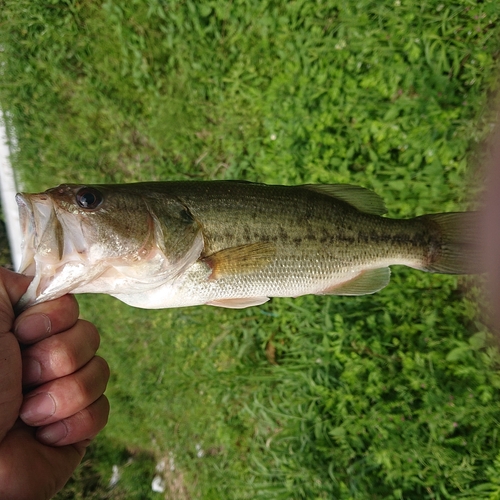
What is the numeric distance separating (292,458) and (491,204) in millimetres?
2469

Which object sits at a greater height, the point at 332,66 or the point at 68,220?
the point at 332,66

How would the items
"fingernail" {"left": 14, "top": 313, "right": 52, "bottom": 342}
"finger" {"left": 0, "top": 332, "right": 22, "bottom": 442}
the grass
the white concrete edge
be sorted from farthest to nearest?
the white concrete edge → the grass → "fingernail" {"left": 14, "top": 313, "right": 52, "bottom": 342} → "finger" {"left": 0, "top": 332, "right": 22, "bottom": 442}

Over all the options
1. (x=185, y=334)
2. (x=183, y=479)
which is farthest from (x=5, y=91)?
(x=183, y=479)

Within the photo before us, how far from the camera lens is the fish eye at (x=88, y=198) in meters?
1.79

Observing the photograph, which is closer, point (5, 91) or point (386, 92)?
point (386, 92)

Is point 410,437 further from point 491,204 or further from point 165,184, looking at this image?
point 165,184

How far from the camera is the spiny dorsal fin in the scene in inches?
76.4

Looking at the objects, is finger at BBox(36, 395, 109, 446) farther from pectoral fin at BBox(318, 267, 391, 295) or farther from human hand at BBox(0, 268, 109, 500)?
pectoral fin at BBox(318, 267, 391, 295)

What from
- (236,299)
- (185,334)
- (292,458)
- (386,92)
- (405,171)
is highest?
(386,92)

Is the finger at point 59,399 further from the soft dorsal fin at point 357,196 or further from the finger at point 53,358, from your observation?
the soft dorsal fin at point 357,196

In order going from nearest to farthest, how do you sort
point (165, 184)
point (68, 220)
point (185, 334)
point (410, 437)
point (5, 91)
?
point (68, 220), point (165, 184), point (410, 437), point (185, 334), point (5, 91)

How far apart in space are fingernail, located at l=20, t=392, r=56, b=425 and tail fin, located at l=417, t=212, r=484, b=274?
6.55 feet

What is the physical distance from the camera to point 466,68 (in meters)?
3.00

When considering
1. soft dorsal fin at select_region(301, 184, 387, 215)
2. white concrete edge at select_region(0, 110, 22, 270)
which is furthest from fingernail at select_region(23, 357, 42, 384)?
white concrete edge at select_region(0, 110, 22, 270)
